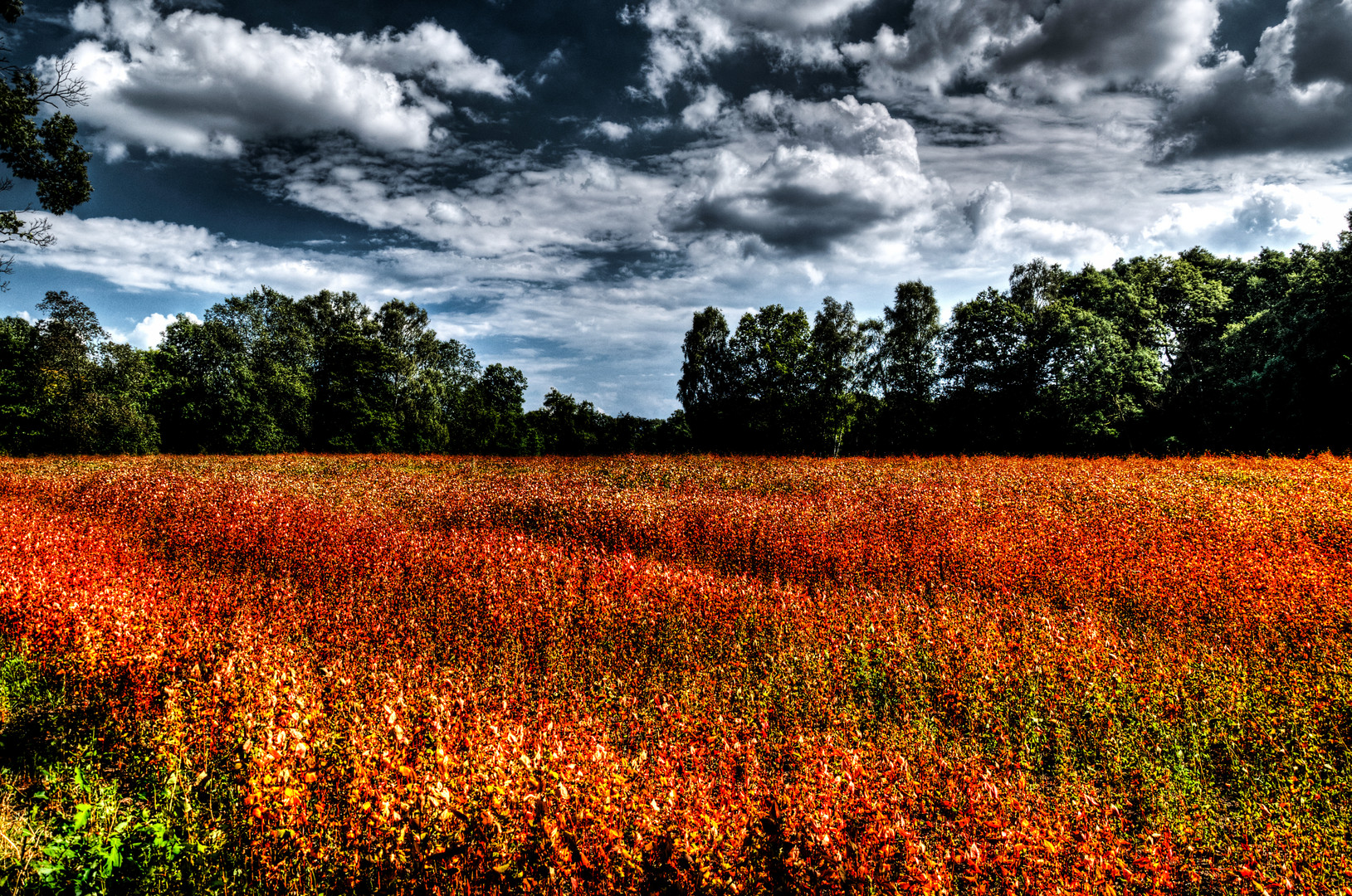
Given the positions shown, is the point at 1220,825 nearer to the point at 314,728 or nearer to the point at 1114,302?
the point at 314,728

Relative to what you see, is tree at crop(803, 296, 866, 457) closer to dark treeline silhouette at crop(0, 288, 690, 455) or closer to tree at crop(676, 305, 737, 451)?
dark treeline silhouette at crop(0, 288, 690, 455)

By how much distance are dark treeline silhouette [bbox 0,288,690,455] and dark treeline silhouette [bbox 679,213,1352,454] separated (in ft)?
27.7

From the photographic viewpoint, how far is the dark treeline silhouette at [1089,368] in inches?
770

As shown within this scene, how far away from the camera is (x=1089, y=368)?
23859 millimetres

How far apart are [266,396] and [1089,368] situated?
45.1 m

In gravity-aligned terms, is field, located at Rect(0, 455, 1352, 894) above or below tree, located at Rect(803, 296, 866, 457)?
below

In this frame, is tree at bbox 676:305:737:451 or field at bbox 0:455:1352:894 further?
tree at bbox 676:305:737:451

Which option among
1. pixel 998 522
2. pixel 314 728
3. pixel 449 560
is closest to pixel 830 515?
pixel 998 522

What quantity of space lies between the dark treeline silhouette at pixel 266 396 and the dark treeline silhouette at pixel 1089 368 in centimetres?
844

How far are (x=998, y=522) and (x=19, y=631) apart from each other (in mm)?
10218

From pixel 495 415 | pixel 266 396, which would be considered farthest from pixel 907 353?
pixel 266 396

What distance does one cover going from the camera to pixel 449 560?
6.37m

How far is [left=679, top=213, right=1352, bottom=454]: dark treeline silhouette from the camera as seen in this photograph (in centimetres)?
1956

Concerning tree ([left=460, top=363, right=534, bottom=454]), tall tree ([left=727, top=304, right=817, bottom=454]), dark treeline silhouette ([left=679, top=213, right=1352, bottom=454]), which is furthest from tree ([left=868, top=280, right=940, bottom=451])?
tree ([left=460, top=363, right=534, bottom=454])
